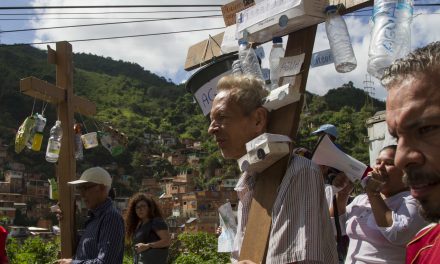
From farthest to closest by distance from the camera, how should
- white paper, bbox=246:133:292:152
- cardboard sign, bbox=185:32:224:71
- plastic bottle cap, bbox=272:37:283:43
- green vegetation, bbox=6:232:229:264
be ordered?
green vegetation, bbox=6:232:229:264 < cardboard sign, bbox=185:32:224:71 < plastic bottle cap, bbox=272:37:283:43 < white paper, bbox=246:133:292:152

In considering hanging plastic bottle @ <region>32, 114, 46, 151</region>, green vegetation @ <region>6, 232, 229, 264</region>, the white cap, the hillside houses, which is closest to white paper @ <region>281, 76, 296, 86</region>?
the white cap

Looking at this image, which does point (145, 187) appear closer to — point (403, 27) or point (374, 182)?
point (374, 182)

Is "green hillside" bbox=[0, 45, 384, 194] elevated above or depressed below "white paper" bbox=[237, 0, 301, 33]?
above

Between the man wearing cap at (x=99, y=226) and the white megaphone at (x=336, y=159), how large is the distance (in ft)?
5.08

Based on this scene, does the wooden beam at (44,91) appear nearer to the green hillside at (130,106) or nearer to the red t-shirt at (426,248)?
the red t-shirt at (426,248)

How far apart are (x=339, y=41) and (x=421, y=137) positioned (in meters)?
1.07

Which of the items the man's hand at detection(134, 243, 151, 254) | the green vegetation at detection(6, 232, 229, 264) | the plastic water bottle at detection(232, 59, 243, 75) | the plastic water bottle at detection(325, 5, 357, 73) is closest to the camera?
the plastic water bottle at detection(325, 5, 357, 73)

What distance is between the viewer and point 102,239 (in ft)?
10.2

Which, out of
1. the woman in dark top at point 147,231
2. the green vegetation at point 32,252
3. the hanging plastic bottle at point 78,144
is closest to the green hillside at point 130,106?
the green vegetation at point 32,252

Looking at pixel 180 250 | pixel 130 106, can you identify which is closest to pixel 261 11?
pixel 180 250

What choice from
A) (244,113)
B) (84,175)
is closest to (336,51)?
(244,113)

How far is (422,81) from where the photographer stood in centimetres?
101

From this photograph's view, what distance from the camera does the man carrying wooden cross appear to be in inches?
64.1

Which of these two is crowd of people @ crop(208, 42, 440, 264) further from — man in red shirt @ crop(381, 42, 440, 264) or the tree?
the tree
